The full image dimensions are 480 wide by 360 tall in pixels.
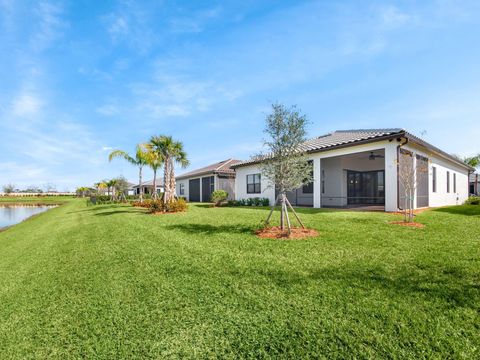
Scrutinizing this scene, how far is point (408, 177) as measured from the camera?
345 inches

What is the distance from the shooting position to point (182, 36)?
1180 centimetres

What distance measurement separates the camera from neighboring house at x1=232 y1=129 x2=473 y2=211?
11.1 m

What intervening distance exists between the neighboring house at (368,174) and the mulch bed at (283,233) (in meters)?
5.96

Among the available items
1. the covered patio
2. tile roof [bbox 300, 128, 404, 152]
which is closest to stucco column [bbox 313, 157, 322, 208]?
tile roof [bbox 300, 128, 404, 152]

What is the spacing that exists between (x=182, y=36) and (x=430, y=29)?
10280mm

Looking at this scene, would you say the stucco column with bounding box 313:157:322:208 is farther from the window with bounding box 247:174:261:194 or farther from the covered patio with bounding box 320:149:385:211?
the window with bounding box 247:174:261:194

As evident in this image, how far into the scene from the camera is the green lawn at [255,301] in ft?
8.27

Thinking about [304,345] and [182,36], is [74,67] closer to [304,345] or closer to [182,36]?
[182,36]

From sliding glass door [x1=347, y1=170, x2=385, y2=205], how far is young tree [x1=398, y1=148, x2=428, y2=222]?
3.82m

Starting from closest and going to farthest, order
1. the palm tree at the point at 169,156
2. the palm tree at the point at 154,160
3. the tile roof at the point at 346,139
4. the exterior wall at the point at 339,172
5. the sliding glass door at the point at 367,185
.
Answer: the tile roof at the point at 346,139
the palm tree at the point at 169,156
the exterior wall at the point at 339,172
the sliding glass door at the point at 367,185
the palm tree at the point at 154,160

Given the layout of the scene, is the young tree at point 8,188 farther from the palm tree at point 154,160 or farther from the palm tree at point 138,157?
the palm tree at point 154,160

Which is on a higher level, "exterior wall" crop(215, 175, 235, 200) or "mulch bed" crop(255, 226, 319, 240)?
"exterior wall" crop(215, 175, 235, 200)

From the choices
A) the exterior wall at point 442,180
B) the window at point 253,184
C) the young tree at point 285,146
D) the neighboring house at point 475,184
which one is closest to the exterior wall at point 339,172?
the exterior wall at point 442,180

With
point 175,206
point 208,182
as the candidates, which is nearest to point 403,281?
point 175,206
